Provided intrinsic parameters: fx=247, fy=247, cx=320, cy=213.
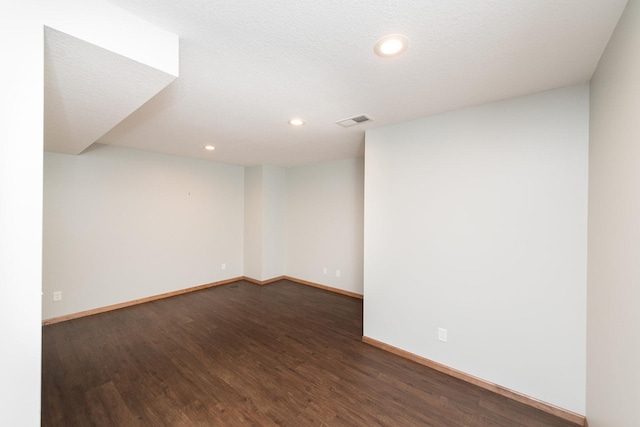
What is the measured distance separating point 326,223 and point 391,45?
3656mm

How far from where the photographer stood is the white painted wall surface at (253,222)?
514 cm

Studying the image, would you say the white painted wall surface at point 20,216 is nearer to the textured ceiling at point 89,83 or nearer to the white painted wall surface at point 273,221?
the textured ceiling at point 89,83

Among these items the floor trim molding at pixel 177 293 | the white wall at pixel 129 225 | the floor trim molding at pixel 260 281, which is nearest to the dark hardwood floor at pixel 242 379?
the floor trim molding at pixel 177 293

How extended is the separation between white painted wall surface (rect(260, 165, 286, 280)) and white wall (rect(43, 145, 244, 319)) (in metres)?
0.76

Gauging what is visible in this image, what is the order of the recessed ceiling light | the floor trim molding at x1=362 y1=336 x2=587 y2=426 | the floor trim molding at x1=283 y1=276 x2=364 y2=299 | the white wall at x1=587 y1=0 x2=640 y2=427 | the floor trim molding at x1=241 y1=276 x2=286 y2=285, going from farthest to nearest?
the floor trim molding at x1=241 y1=276 x2=286 y2=285 < the floor trim molding at x1=283 y1=276 x2=364 y2=299 < the floor trim molding at x1=362 y1=336 x2=587 y2=426 < the recessed ceiling light < the white wall at x1=587 y1=0 x2=640 y2=427

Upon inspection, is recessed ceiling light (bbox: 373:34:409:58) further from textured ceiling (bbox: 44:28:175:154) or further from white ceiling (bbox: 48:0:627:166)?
textured ceiling (bbox: 44:28:175:154)

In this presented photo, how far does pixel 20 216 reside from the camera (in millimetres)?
910

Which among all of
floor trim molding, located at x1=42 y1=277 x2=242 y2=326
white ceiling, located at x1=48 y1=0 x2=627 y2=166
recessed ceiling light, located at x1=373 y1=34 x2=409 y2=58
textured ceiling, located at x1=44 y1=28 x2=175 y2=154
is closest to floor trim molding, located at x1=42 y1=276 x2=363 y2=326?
floor trim molding, located at x1=42 y1=277 x2=242 y2=326

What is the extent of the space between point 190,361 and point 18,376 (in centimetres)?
182

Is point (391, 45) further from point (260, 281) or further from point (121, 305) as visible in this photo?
point (121, 305)

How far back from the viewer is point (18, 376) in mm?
894

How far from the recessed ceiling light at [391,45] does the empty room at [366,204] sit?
23 millimetres

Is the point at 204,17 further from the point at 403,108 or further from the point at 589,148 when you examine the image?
the point at 589,148

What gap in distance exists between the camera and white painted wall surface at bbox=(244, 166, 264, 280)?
5145 millimetres
